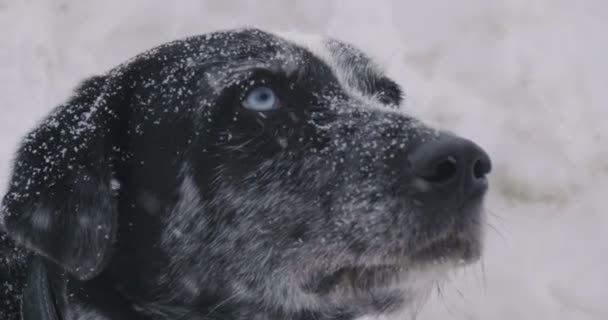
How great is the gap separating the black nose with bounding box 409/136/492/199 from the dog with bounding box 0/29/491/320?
0.11 feet

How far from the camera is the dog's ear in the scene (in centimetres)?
284

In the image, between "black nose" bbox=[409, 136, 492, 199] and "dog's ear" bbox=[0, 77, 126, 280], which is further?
"dog's ear" bbox=[0, 77, 126, 280]

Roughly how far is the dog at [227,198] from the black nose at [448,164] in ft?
0.11

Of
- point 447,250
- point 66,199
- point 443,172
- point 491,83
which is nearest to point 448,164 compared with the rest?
point 443,172

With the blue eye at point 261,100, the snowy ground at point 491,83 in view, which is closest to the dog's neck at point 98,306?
the blue eye at point 261,100

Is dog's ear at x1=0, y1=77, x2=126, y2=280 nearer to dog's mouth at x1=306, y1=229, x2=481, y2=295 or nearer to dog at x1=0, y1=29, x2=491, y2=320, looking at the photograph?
dog at x1=0, y1=29, x2=491, y2=320

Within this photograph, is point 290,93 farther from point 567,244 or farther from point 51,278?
point 567,244

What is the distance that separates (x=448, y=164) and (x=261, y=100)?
2.37ft

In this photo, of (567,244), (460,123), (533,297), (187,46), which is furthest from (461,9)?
(187,46)

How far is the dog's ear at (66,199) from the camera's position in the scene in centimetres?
284

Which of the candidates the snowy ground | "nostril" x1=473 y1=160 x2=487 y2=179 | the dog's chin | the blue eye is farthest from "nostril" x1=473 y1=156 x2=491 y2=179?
the snowy ground

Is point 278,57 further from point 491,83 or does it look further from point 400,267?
point 491,83

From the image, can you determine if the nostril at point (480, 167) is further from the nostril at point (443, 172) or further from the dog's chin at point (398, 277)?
the dog's chin at point (398, 277)

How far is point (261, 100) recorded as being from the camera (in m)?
2.95
